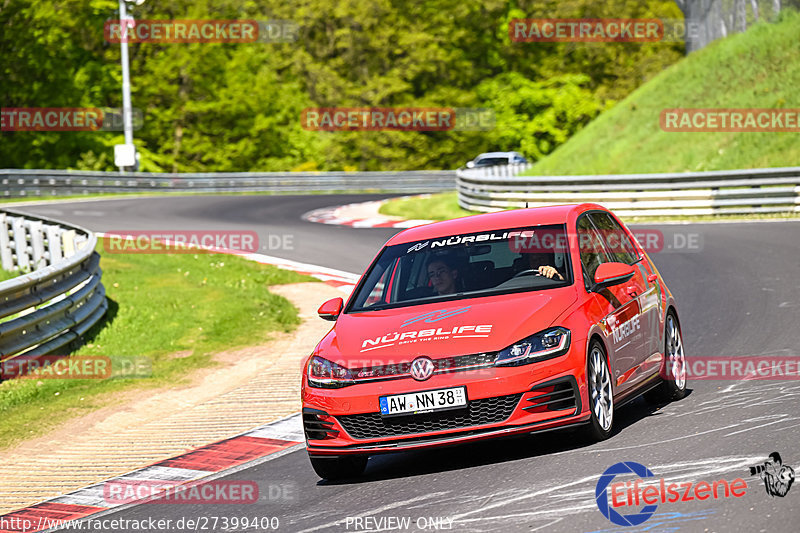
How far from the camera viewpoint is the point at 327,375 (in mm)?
7234

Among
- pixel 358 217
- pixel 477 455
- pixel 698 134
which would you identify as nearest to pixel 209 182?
pixel 358 217

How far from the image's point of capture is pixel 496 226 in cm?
834

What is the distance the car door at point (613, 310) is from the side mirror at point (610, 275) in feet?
0.27

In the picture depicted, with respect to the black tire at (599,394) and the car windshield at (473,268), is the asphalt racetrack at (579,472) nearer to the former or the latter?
the black tire at (599,394)

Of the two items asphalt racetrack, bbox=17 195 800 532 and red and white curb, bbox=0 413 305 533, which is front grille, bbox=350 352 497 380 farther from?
red and white curb, bbox=0 413 305 533

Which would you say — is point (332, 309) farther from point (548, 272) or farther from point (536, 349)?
point (536, 349)

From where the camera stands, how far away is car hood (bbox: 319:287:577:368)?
6938 mm

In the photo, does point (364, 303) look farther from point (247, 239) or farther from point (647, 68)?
point (647, 68)

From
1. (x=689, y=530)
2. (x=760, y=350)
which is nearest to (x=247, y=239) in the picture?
(x=760, y=350)

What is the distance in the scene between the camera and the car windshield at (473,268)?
7.86 metres

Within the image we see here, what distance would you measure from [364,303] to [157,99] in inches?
2174

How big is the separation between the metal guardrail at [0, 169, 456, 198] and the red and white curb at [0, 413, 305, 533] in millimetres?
31924

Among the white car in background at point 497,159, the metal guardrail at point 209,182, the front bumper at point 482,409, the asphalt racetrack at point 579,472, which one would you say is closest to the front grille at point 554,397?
the front bumper at point 482,409

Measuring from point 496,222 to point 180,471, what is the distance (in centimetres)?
281
